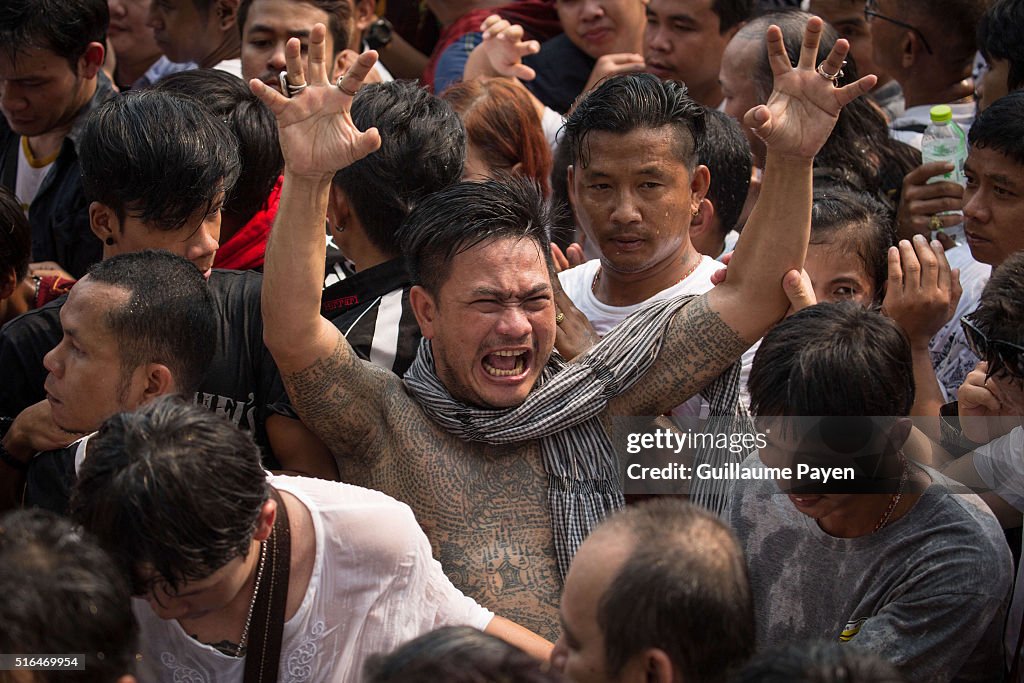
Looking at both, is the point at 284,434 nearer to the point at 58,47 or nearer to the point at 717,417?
the point at 717,417

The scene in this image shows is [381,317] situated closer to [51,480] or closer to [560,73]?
[51,480]

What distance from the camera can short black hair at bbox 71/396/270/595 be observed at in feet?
7.63

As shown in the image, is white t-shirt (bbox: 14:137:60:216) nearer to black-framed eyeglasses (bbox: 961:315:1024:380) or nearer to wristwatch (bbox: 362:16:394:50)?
wristwatch (bbox: 362:16:394:50)

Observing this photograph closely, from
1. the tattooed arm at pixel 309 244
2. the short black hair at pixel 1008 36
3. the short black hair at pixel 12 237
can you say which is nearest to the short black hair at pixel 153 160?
the short black hair at pixel 12 237

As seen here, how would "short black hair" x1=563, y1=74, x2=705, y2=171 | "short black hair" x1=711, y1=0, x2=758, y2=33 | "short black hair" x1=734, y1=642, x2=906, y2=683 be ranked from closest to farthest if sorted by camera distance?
"short black hair" x1=734, y1=642, x2=906, y2=683
"short black hair" x1=563, y1=74, x2=705, y2=171
"short black hair" x1=711, y1=0, x2=758, y2=33

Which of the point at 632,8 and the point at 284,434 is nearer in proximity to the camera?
the point at 284,434

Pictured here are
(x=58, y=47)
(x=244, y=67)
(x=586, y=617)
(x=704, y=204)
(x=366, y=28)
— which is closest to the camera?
(x=586, y=617)

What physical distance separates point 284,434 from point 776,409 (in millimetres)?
1337

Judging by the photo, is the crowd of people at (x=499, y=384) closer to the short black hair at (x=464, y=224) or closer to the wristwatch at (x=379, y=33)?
the short black hair at (x=464, y=224)

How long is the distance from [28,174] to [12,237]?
1.09 m

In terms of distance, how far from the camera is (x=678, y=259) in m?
3.76

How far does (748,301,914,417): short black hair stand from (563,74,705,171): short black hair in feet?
3.68

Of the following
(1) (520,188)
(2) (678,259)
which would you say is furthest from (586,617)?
(2) (678,259)

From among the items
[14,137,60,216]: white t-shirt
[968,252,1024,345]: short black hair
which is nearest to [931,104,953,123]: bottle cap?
[968,252,1024,345]: short black hair
